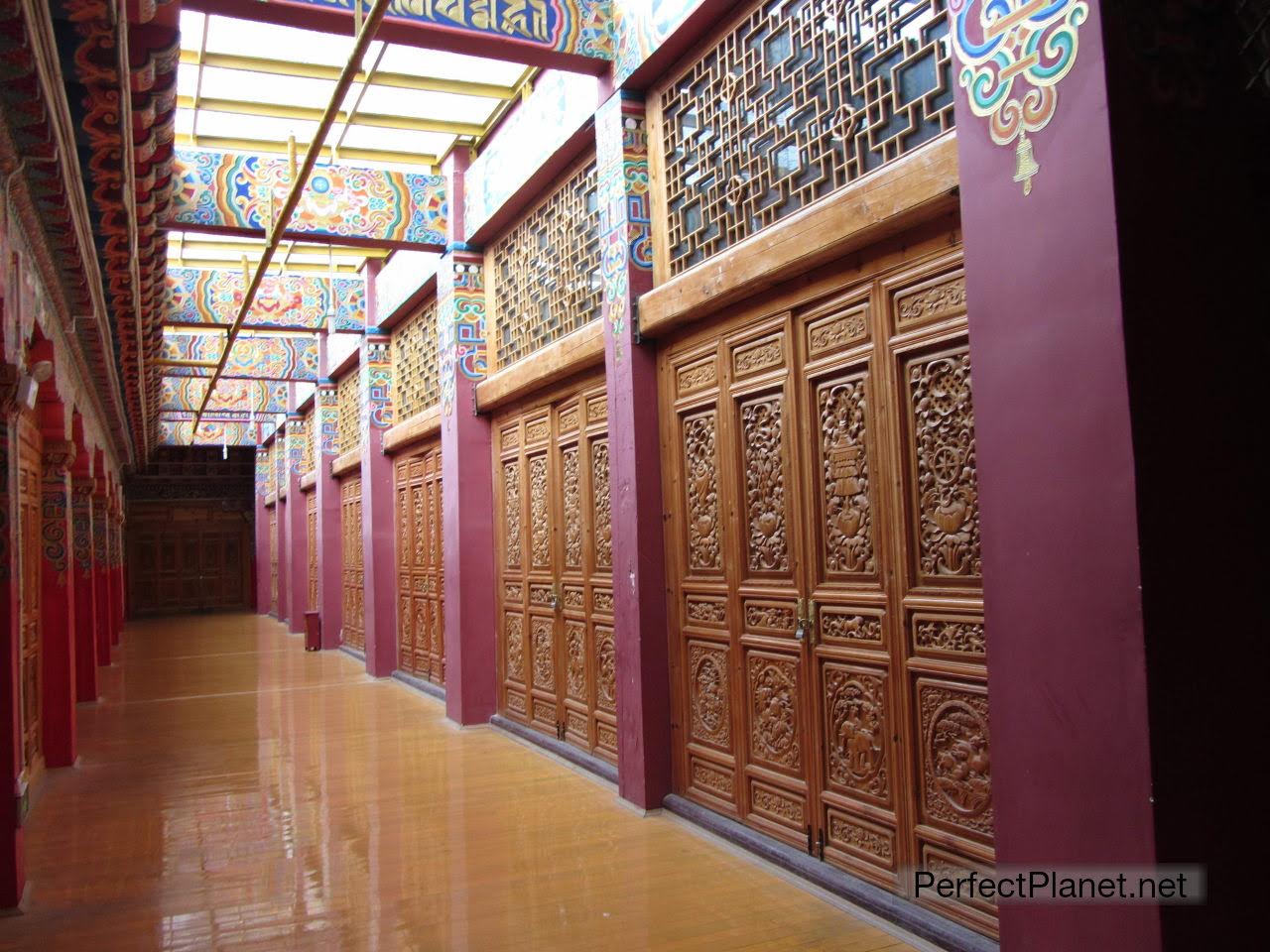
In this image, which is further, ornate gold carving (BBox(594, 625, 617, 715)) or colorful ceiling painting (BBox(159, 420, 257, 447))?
colorful ceiling painting (BBox(159, 420, 257, 447))

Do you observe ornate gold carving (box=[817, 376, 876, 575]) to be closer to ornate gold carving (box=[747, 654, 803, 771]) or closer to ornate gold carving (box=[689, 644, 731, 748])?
ornate gold carving (box=[747, 654, 803, 771])

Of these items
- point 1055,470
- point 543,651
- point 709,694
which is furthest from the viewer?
point 543,651

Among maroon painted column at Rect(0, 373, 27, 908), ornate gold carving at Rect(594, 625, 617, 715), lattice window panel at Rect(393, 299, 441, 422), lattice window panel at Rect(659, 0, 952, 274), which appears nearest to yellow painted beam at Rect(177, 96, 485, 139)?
lattice window panel at Rect(393, 299, 441, 422)

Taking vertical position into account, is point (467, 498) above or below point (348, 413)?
below

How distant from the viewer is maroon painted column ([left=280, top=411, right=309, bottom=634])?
16578mm

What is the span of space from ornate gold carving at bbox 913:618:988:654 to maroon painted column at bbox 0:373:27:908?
3617 mm

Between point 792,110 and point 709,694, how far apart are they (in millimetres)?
2575

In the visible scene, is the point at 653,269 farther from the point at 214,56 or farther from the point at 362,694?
the point at 362,694

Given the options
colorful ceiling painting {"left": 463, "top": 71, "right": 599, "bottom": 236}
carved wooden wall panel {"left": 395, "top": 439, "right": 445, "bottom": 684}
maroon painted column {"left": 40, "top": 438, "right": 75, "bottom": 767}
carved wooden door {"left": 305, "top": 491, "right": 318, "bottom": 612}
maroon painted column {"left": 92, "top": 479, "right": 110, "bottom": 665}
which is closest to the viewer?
colorful ceiling painting {"left": 463, "top": 71, "right": 599, "bottom": 236}

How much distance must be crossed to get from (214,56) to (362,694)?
5.57 meters

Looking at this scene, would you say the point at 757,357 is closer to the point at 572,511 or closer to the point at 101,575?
the point at 572,511

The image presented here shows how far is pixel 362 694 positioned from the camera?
941cm

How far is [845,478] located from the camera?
12.4 feet

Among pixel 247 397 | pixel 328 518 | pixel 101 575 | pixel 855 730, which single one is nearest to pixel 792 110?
pixel 855 730
